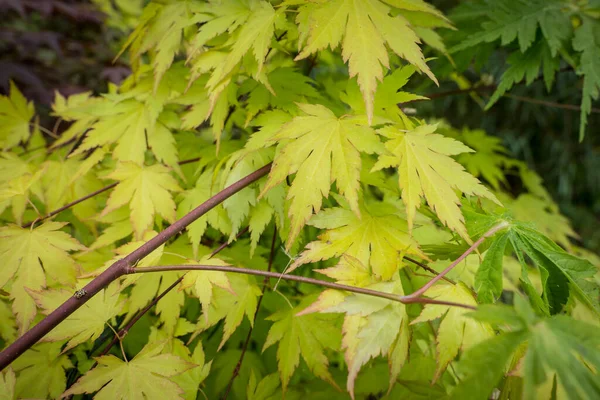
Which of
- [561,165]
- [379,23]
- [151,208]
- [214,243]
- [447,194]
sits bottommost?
[561,165]

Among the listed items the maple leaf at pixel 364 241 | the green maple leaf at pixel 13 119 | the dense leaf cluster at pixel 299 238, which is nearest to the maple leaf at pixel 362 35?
the dense leaf cluster at pixel 299 238

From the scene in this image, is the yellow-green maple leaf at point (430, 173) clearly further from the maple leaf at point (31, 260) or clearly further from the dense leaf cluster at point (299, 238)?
the maple leaf at point (31, 260)

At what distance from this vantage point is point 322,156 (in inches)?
27.3

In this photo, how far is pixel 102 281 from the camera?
26.0 inches

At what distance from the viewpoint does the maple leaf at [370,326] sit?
0.57m

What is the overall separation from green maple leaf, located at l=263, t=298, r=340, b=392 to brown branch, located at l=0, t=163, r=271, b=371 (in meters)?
0.29

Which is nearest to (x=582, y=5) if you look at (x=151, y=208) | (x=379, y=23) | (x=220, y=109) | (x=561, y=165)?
(x=379, y=23)

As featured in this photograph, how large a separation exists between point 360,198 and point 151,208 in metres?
0.47

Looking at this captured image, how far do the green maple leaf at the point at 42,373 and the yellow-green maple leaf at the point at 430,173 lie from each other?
30.8 inches

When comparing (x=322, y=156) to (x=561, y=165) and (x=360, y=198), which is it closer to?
(x=360, y=198)

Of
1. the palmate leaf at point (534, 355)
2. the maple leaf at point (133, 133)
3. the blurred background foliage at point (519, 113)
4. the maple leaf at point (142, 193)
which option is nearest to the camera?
the palmate leaf at point (534, 355)

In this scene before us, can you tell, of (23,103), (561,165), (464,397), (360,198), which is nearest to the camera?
(464,397)

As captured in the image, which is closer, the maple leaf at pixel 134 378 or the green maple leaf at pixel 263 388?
the maple leaf at pixel 134 378

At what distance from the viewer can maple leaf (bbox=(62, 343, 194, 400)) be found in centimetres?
65
